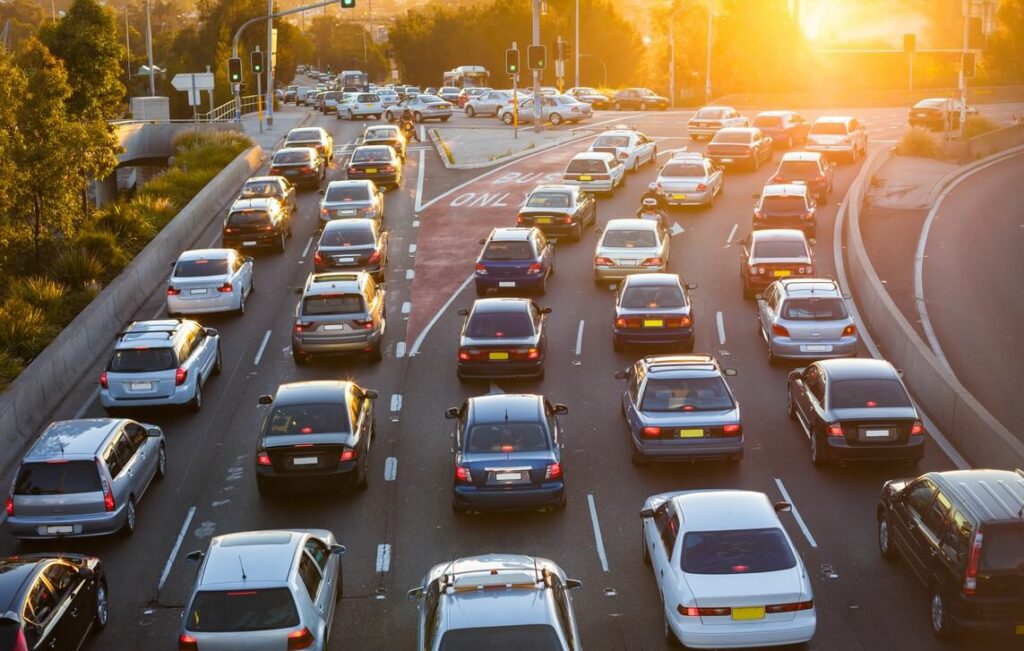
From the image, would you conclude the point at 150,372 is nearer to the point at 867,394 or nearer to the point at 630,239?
the point at 867,394

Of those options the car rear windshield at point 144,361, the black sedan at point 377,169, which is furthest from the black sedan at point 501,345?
the black sedan at point 377,169

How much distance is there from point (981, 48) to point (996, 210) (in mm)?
64244

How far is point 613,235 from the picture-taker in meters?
30.6

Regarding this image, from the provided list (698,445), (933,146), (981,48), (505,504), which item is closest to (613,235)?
(698,445)

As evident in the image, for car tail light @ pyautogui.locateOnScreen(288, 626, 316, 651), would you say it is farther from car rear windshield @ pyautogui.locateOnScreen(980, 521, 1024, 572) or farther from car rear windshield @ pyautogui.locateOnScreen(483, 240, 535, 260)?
car rear windshield @ pyautogui.locateOnScreen(483, 240, 535, 260)

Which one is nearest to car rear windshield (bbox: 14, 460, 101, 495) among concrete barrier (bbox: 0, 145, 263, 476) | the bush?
concrete barrier (bbox: 0, 145, 263, 476)

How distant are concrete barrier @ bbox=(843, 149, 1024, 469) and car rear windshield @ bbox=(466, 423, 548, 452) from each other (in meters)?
6.67

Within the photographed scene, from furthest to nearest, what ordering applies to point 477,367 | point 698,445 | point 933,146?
point 933,146 → point 477,367 → point 698,445

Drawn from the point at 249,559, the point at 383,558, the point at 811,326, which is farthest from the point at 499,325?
the point at 249,559

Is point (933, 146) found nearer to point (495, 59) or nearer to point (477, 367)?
point (477, 367)

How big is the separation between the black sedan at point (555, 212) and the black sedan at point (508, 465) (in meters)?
16.8

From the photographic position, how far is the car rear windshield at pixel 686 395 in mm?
19234

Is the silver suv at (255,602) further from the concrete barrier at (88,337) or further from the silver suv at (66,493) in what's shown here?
the concrete barrier at (88,337)

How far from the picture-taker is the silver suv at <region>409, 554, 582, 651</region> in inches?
450
